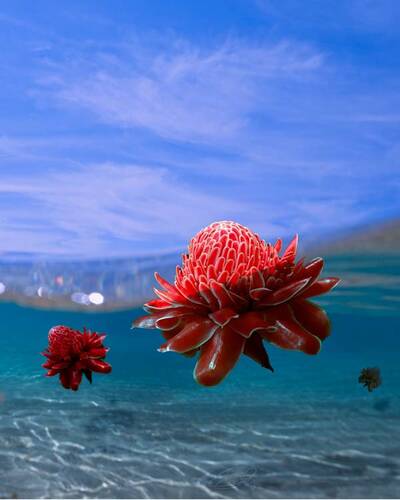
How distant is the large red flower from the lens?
1025 millimetres

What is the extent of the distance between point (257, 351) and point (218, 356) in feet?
0.31

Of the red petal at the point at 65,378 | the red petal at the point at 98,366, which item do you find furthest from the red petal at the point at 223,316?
the red petal at the point at 65,378

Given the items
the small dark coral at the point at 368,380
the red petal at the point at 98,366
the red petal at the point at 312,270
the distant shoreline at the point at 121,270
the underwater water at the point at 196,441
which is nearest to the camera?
the red petal at the point at 312,270

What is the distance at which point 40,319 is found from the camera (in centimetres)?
3178

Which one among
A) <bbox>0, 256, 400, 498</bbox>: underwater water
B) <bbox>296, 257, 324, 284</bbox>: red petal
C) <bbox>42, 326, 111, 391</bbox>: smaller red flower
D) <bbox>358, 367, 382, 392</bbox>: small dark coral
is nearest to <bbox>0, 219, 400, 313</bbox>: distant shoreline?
<bbox>0, 256, 400, 498</bbox>: underwater water

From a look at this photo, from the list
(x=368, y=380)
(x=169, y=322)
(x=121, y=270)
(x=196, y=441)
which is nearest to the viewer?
(x=169, y=322)

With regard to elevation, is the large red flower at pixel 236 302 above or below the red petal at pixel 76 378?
above

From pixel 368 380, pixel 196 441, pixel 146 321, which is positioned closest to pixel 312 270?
pixel 146 321

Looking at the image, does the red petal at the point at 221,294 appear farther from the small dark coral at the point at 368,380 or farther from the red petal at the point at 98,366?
the small dark coral at the point at 368,380

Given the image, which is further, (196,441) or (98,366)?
(196,441)

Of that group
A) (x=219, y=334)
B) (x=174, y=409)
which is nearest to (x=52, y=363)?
(x=219, y=334)

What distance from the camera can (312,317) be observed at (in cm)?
108

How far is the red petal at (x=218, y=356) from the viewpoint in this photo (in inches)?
38.4

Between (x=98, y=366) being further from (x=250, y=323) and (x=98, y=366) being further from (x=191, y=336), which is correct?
(x=250, y=323)
